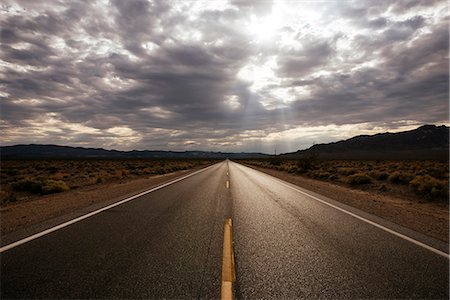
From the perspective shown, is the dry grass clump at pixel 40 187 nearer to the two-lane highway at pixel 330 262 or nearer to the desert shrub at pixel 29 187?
the desert shrub at pixel 29 187

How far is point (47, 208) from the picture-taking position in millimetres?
9664

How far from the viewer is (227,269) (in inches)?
171

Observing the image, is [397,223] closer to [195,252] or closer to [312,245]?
[312,245]

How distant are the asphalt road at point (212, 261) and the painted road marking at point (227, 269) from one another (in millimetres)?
88

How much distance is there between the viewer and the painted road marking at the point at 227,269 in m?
3.61

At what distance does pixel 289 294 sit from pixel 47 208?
8.94 metres

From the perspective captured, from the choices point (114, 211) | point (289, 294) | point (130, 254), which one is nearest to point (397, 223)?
point (289, 294)

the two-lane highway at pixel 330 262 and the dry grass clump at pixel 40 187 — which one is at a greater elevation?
the dry grass clump at pixel 40 187

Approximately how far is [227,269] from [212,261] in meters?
0.43

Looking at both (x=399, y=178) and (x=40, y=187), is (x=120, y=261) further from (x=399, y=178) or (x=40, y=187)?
(x=399, y=178)

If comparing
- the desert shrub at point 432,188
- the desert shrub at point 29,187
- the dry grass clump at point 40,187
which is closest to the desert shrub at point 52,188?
the dry grass clump at point 40,187

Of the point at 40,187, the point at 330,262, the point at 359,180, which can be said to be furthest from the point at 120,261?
the point at 359,180

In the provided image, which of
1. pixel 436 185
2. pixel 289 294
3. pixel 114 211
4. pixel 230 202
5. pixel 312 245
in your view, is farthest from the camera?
pixel 436 185

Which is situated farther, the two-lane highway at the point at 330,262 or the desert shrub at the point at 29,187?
the desert shrub at the point at 29,187
